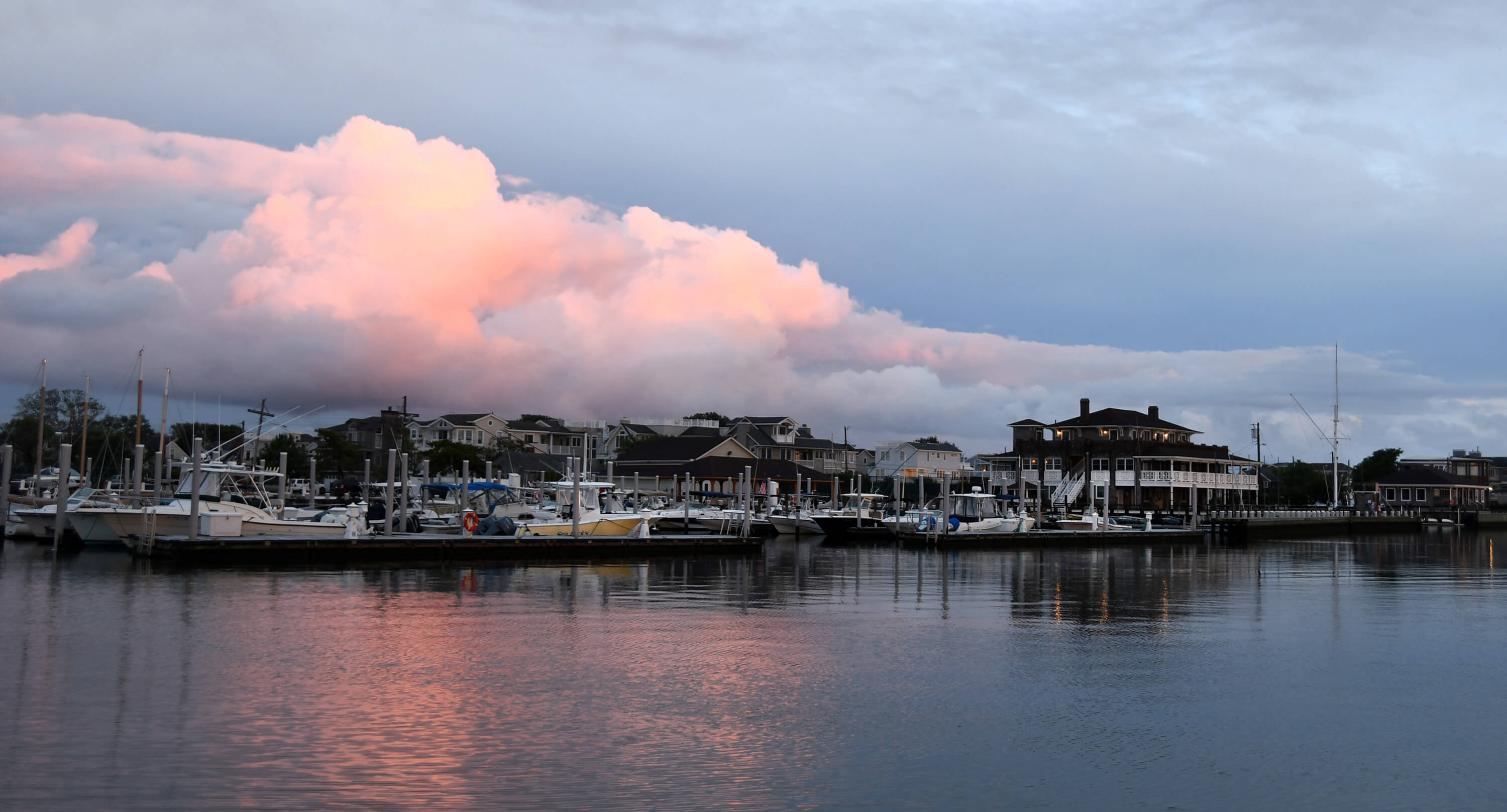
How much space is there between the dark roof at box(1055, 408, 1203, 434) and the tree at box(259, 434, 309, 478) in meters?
72.7

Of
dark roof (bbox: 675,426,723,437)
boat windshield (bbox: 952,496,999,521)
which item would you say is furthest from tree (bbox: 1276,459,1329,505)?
boat windshield (bbox: 952,496,999,521)

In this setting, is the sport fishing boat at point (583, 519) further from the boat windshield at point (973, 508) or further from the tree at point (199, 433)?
the tree at point (199, 433)

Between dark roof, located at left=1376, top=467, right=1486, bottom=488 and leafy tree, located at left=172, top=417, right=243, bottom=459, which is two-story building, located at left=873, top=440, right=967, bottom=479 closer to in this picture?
dark roof, located at left=1376, top=467, right=1486, bottom=488

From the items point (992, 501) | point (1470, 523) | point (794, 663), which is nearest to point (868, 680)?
point (794, 663)

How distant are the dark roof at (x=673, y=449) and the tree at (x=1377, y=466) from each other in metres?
92.7

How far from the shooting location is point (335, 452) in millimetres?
110125

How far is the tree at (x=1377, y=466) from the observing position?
157500mm

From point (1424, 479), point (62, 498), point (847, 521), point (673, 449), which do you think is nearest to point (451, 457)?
point (673, 449)

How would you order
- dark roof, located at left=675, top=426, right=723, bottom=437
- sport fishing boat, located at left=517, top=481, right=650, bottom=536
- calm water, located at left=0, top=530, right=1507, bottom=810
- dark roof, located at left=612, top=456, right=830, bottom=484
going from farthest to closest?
dark roof, located at left=675, top=426, right=723, bottom=437 < dark roof, located at left=612, top=456, right=830, bottom=484 < sport fishing boat, located at left=517, top=481, right=650, bottom=536 < calm water, located at left=0, top=530, right=1507, bottom=810

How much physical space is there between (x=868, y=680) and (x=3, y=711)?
1233 cm

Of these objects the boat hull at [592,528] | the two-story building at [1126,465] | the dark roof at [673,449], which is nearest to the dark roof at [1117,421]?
the two-story building at [1126,465]

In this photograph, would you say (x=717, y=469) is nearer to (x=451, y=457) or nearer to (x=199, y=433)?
(x=451, y=457)

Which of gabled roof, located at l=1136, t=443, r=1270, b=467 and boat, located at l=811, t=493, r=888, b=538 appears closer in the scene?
boat, located at l=811, t=493, r=888, b=538

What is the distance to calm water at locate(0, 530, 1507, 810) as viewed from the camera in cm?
1333
